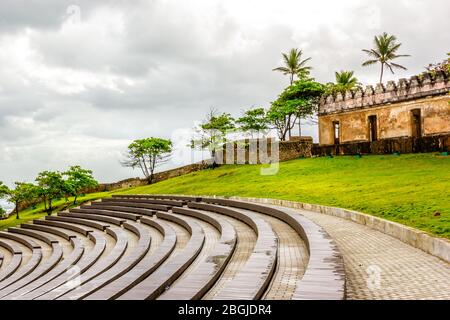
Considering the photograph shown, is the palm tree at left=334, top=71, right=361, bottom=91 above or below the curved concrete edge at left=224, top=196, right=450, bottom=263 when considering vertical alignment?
above

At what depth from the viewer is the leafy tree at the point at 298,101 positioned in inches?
1722

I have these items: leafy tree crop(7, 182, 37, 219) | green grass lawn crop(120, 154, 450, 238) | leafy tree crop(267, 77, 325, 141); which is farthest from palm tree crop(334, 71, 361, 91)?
leafy tree crop(7, 182, 37, 219)

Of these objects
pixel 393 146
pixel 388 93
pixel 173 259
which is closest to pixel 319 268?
pixel 173 259

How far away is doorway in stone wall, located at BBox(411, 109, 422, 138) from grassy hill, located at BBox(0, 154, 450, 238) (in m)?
3.05

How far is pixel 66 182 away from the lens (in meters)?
36.1

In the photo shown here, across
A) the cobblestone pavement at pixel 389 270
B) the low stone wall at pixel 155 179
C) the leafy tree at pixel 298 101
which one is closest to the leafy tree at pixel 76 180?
the low stone wall at pixel 155 179

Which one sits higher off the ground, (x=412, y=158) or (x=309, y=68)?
(x=309, y=68)

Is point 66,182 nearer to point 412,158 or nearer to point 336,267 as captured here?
point 412,158

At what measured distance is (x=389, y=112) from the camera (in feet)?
102

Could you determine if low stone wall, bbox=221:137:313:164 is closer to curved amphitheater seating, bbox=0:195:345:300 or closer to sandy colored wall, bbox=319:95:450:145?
sandy colored wall, bbox=319:95:450:145

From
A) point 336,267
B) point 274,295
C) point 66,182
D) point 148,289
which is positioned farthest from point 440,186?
point 66,182

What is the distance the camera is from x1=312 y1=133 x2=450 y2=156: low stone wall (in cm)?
2744

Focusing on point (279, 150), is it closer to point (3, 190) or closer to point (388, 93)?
point (388, 93)

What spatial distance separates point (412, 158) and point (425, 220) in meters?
17.4
